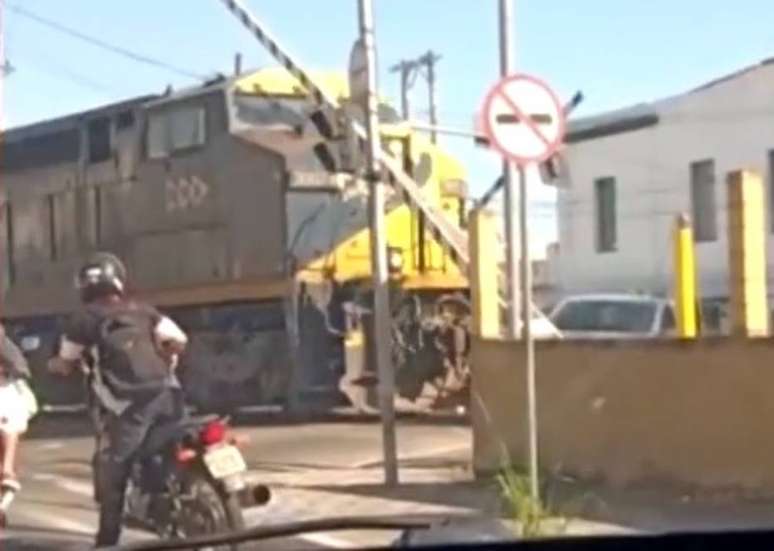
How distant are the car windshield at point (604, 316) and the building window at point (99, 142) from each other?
14.5 feet

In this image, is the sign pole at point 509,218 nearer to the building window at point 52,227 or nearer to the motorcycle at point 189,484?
the motorcycle at point 189,484

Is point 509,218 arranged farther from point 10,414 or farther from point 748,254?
point 10,414

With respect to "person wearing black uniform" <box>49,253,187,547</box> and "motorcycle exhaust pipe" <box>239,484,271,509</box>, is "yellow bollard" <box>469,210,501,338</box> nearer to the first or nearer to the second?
→ "motorcycle exhaust pipe" <box>239,484,271,509</box>

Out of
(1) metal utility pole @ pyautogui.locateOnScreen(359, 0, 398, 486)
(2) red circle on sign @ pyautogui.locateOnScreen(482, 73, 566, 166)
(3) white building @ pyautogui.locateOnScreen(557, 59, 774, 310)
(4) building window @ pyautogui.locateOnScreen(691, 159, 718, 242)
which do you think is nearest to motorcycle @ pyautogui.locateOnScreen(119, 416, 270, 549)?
(2) red circle on sign @ pyautogui.locateOnScreen(482, 73, 566, 166)

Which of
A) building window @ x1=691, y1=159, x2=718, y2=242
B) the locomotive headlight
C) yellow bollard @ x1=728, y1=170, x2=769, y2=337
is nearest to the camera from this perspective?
yellow bollard @ x1=728, y1=170, x2=769, y2=337

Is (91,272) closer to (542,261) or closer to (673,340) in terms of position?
(673,340)

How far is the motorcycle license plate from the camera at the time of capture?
8984 mm

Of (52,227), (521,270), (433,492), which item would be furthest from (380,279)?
(52,227)

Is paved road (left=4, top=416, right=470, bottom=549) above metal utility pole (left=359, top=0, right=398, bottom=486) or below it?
below

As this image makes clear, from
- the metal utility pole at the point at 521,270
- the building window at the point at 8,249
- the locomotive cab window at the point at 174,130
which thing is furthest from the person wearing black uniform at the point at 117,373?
the locomotive cab window at the point at 174,130

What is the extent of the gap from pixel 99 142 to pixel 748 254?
305 inches

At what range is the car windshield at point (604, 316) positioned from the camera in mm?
18938

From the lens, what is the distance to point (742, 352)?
13.2m

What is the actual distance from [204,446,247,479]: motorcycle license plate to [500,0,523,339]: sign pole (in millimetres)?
2877
